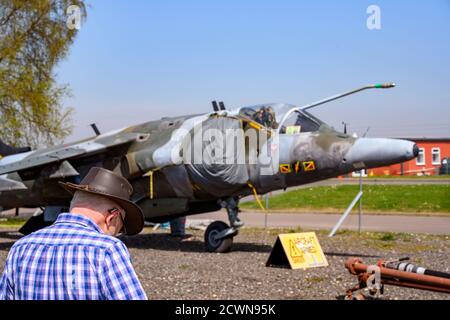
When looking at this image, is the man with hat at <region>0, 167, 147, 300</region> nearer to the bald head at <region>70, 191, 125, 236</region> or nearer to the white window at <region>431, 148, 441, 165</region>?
the bald head at <region>70, 191, 125, 236</region>

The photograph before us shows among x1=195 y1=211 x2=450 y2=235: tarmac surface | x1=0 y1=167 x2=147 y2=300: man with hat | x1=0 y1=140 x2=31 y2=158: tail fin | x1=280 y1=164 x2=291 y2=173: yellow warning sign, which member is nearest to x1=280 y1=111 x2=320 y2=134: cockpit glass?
x1=280 y1=164 x2=291 y2=173: yellow warning sign

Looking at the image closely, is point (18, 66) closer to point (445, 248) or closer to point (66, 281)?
point (445, 248)

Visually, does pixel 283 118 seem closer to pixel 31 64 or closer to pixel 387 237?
pixel 387 237

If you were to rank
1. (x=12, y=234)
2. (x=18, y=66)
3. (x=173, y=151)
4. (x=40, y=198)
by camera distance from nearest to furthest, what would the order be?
(x=173, y=151) → (x=40, y=198) → (x=12, y=234) → (x=18, y=66)

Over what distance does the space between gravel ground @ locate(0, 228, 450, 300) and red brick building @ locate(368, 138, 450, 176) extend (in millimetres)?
26831

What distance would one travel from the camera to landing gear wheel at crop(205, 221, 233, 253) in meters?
12.5

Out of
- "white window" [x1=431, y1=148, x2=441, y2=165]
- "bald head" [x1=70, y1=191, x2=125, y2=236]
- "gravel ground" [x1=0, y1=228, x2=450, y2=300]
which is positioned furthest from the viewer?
"white window" [x1=431, y1=148, x2=441, y2=165]

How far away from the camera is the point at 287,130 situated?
11938mm

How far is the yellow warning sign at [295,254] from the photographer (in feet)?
33.7

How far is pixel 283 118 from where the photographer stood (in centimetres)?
1202

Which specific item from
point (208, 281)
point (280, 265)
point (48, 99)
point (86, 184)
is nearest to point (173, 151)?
point (280, 265)

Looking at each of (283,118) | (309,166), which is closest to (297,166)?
(309,166)

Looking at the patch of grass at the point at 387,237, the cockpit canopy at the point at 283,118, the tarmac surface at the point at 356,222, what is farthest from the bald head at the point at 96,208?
the tarmac surface at the point at 356,222

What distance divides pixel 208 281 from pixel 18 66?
712 inches
